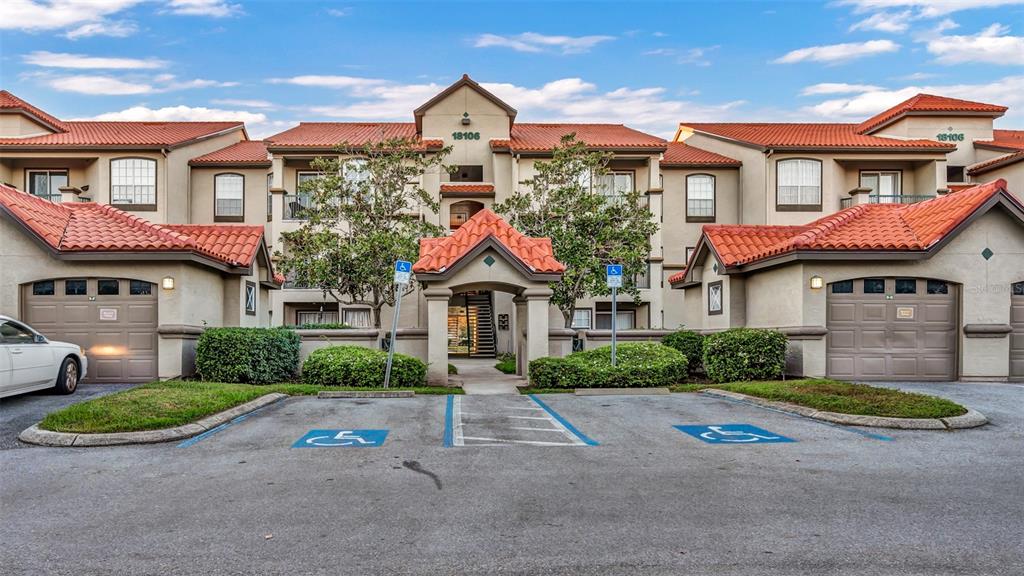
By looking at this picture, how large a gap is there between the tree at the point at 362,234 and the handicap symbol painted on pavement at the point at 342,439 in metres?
13.2

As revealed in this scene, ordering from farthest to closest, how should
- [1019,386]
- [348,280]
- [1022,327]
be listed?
[348,280]
[1022,327]
[1019,386]

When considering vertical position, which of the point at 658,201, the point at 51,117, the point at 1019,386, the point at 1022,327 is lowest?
the point at 1019,386

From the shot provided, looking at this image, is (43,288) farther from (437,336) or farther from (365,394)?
(437,336)

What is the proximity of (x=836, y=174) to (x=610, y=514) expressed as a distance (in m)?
31.3

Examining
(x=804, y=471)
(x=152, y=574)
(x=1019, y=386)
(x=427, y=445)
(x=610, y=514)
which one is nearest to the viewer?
(x=152, y=574)

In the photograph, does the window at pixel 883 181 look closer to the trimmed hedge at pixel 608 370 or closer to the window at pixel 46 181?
the trimmed hedge at pixel 608 370

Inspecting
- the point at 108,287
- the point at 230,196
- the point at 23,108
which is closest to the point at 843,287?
the point at 108,287

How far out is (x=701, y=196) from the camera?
34.6 meters

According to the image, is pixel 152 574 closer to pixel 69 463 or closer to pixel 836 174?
pixel 69 463

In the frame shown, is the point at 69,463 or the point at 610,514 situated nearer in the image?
the point at 610,514

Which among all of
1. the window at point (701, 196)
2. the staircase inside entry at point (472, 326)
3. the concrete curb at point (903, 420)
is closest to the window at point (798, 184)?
the window at point (701, 196)

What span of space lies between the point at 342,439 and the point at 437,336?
323 inches

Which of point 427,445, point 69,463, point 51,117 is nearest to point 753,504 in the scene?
point 427,445

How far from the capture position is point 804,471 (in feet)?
25.8
